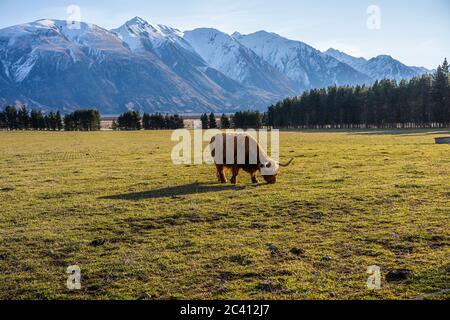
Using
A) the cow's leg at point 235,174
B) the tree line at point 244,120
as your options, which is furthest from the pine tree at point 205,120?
the cow's leg at point 235,174

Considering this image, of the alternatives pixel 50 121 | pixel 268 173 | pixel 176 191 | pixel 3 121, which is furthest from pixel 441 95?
pixel 3 121

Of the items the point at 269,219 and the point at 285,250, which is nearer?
the point at 285,250

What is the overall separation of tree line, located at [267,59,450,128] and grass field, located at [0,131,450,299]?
10197 centimetres

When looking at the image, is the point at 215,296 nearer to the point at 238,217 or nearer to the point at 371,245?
the point at 371,245

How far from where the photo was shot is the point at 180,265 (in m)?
9.80

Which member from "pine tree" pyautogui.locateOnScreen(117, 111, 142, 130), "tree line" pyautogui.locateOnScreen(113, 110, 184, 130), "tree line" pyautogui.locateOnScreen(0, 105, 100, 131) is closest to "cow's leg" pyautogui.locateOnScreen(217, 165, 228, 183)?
"tree line" pyautogui.locateOnScreen(113, 110, 184, 130)

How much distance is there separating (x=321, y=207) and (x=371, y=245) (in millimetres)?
4216

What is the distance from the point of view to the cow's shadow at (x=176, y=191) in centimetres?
1815

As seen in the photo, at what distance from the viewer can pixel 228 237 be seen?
1188cm

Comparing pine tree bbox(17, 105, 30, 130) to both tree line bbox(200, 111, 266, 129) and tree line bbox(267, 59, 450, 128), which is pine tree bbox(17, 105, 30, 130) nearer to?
tree line bbox(200, 111, 266, 129)

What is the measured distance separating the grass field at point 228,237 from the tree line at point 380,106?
10197 cm

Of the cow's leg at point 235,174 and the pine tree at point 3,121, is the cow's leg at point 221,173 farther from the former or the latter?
the pine tree at point 3,121

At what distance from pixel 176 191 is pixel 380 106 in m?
114
